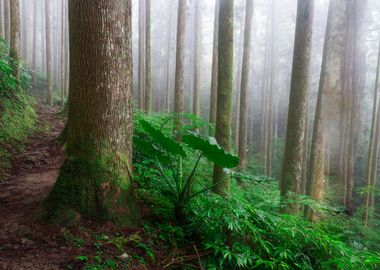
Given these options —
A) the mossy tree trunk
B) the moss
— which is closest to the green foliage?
the mossy tree trunk

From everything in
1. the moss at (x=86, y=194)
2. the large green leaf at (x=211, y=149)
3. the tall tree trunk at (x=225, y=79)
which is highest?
the tall tree trunk at (x=225, y=79)

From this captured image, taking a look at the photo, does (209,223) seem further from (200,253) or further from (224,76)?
(224,76)

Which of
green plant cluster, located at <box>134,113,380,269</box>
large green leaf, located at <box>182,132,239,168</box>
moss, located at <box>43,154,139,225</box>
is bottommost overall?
green plant cluster, located at <box>134,113,380,269</box>

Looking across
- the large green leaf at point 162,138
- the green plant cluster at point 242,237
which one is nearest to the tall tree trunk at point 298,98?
the green plant cluster at point 242,237

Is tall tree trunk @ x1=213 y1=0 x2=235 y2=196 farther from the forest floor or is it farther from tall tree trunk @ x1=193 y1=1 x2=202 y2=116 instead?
tall tree trunk @ x1=193 y1=1 x2=202 y2=116

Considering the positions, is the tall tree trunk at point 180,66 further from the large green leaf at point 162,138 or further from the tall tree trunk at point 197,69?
the large green leaf at point 162,138

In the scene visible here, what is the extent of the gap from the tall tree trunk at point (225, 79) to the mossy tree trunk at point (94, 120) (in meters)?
1.80

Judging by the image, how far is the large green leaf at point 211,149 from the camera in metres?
3.00

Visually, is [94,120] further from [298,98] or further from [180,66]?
[180,66]

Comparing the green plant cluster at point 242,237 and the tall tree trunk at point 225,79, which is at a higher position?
the tall tree trunk at point 225,79

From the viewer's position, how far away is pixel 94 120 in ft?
9.75

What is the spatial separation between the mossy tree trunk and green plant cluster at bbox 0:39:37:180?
9.89 feet

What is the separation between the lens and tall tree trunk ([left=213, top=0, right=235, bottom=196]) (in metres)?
4.44

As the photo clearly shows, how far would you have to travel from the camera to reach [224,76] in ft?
14.5
